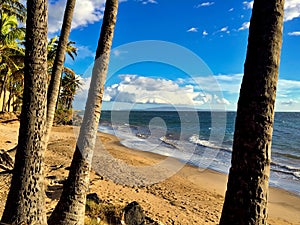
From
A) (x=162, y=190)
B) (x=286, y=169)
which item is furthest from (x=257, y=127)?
(x=286, y=169)

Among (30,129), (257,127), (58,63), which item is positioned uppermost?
(58,63)

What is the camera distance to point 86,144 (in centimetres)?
526

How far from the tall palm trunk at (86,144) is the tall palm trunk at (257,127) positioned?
3.14 m

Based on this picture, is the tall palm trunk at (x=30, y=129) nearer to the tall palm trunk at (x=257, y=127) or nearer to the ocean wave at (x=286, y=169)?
the tall palm trunk at (x=257, y=127)

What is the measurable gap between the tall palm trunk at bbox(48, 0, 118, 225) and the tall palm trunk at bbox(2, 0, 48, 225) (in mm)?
872

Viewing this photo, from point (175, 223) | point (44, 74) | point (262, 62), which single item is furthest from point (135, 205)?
point (262, 62)

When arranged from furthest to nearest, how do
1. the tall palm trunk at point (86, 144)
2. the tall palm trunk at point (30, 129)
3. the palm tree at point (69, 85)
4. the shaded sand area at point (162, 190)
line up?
the palm tree at point (69, 85) → the shaded sand area at point (162, 190) → the tall palm trunk at point (86, 144) → the tall palm trunk at point (30, 129)

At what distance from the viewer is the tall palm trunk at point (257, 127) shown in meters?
2.64

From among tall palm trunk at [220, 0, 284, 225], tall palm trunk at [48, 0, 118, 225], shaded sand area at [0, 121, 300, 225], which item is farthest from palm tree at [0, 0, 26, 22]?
tall palm trunk at [220, 0, 284, 225]

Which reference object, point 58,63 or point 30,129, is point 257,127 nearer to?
point 30,129

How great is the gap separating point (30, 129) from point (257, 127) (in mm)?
3149

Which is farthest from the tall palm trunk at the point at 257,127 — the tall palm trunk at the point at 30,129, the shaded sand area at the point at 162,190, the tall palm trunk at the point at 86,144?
the shaded sand area at the point at 162,190

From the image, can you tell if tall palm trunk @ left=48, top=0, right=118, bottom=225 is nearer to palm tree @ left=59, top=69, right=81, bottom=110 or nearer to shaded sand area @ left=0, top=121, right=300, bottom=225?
shaded sand area @ left=0, top=121, right=300, bottom=225

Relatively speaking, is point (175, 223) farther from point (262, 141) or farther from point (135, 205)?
point (262, 141)
